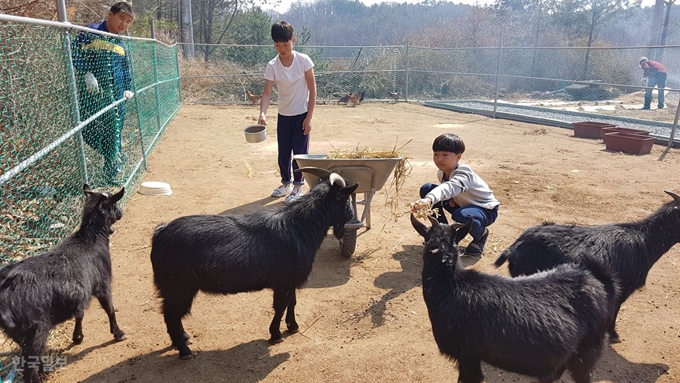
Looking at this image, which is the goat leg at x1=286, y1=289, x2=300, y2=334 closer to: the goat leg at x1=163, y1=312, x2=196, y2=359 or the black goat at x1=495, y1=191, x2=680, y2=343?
the goat leg at x1=163, y1=312, x2=196, y2=359

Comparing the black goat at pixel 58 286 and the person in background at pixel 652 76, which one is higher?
the person in background at pixel 652 76

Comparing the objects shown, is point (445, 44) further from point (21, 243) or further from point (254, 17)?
point (21, 243)

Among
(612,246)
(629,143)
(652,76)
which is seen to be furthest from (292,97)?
(652,76)

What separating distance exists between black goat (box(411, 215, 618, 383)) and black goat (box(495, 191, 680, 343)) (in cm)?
49

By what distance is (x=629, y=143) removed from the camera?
30.3ft

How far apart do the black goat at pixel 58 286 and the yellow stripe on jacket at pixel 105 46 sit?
105 inches

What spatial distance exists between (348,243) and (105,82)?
139 inches

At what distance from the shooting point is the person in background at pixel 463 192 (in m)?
4.06

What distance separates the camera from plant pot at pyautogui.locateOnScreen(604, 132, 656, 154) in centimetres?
914

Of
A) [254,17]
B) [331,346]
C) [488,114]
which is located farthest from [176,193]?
[254,17]

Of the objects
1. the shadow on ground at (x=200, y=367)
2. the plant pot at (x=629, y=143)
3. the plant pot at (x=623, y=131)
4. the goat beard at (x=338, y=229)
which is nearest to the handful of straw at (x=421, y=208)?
the goat beard at (x=338, y=229)

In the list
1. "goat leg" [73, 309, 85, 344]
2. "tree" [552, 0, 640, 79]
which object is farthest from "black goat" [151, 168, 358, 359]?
"tree" [552, 0, 640, 79]

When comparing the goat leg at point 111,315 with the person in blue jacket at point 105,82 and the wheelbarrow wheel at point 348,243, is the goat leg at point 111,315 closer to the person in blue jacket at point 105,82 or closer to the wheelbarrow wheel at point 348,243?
the wheelbarrow wheel at point 348,243

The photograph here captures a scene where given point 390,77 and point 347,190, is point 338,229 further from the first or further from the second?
point 390,77
